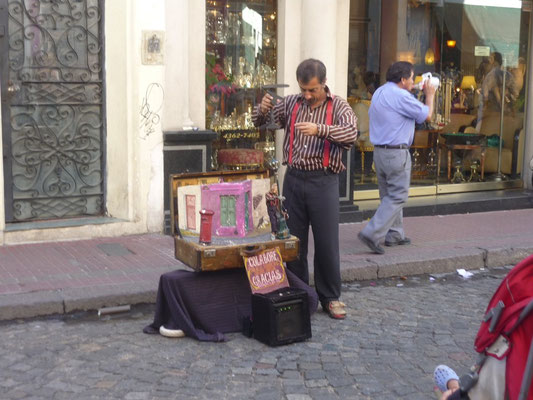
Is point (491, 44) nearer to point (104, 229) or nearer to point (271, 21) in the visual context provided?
point (271, 21)

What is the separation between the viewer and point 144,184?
29.5 feet

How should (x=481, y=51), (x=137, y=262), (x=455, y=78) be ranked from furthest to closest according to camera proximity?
(x=481, y=51) < (x=455, y=78) < (x=137, y=262)

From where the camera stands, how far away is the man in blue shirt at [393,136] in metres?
8.12

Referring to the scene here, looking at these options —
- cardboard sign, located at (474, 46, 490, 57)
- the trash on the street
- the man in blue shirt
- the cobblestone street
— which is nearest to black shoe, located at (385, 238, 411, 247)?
the man in blue shirt

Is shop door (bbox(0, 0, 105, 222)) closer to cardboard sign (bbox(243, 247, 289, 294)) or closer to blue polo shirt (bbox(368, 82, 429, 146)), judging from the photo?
blue polo shirt (bbox(368, 82, 429, 146))

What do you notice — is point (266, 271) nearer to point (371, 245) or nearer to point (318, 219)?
point (318, 219)

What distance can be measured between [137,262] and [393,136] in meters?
2.70

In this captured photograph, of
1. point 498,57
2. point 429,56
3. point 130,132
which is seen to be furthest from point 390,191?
point 498,57

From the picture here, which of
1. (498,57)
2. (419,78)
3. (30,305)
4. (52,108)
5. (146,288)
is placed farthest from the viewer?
(498,57)

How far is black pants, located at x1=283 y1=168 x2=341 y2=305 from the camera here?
6305 millimetres

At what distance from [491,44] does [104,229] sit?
652 cm

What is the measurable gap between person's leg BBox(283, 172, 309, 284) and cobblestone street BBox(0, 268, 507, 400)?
1.33 feet

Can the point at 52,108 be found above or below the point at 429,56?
below

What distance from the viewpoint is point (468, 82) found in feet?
40.2
